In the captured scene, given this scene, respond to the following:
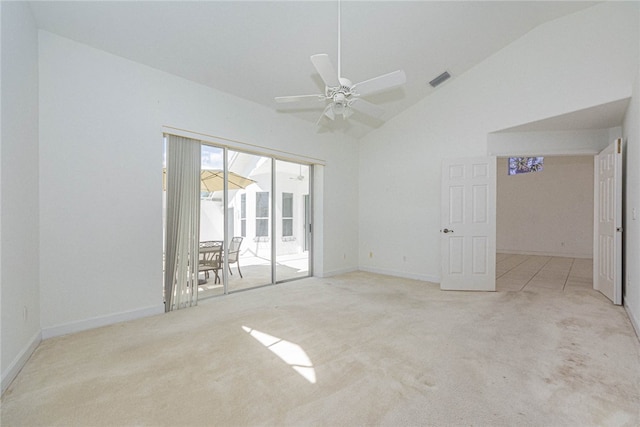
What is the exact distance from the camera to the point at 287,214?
6000mm

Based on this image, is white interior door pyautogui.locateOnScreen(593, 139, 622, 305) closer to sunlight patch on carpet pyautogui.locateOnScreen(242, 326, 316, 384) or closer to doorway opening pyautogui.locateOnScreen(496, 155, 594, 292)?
doorway opening pyautogui.locateOnScreen(496, 155, 594, 292)

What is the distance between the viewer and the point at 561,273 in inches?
232

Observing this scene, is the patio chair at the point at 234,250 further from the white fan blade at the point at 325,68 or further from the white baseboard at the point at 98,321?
the white fan blade at the point at 325,68

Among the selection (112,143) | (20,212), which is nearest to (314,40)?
(112,143)

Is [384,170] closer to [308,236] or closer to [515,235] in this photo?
[308,236]

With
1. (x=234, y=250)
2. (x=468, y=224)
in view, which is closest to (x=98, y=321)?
(x=234, y=250)

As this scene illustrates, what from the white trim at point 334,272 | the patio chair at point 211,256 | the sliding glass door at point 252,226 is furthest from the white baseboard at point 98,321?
the white trim at point 334,272

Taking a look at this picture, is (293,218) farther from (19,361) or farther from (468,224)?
(19,361)

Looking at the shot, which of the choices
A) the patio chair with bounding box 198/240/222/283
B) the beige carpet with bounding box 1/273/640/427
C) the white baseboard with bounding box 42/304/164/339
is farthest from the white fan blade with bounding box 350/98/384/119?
the white baseboard with bounding box 42/304/164/339

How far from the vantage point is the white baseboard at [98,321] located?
287 centimetres

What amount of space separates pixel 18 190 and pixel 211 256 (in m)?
2.39

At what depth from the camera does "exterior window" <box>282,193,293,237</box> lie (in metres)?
5.88

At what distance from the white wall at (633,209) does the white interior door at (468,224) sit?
146 centimetres

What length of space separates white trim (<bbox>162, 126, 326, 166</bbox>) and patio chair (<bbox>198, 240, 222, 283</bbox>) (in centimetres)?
150
